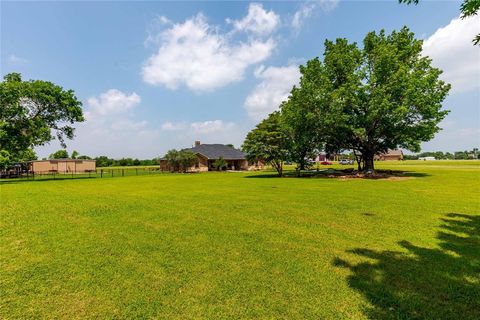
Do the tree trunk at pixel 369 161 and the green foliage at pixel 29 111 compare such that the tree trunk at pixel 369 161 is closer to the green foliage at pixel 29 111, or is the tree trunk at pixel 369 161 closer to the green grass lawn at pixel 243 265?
the green grass lawn at pixel 243 265

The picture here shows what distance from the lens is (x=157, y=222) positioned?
342 inches

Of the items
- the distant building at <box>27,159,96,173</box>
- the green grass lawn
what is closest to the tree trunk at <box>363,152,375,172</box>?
the green grass lawn

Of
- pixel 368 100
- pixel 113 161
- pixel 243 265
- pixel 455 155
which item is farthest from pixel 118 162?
pixel 455 155

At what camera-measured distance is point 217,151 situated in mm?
54188

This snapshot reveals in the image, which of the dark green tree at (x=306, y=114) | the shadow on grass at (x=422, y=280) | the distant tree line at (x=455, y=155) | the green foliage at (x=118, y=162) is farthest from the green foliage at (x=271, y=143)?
the distant tree line at (x=455, y=155)

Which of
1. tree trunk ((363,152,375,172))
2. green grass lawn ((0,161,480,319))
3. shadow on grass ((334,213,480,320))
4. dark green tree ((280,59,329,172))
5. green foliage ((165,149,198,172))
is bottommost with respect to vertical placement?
shadow on grass ((334,213,480,320))

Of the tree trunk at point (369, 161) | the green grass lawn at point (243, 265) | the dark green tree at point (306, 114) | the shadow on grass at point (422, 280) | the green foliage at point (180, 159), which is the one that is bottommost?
the shadow on grass at point (422, 280)

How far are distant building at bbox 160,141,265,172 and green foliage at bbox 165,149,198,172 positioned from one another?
1.46 metres

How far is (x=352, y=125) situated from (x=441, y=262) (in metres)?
22.3

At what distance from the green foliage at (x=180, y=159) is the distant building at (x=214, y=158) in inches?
57.4

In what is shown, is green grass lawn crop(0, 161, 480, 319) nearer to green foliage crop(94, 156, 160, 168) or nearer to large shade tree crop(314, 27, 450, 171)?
large shade tree crop(314, 27, 450, 171)

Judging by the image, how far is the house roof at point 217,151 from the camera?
170 ft

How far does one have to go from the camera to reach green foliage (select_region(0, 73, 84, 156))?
94.7 feet

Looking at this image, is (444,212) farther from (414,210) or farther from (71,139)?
(71,139)
